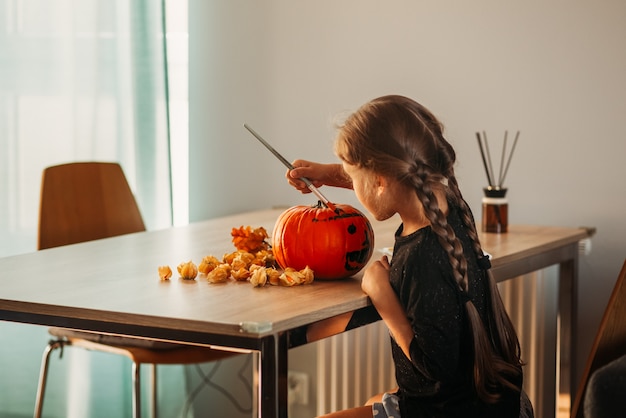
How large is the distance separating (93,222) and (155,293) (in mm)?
1012

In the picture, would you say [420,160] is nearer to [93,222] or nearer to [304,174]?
[304,174]

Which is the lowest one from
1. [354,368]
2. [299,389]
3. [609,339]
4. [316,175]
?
[299,389]

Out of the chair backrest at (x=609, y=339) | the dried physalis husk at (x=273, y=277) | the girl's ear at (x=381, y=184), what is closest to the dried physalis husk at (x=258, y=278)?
the dried physalis husk at (x=273, y=277)

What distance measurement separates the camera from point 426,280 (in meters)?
1.44

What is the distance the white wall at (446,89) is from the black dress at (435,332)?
969mm

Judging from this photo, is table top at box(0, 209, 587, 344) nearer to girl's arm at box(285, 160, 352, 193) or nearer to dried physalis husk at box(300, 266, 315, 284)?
dried physalis husk at box(300, 266, 315, 284)

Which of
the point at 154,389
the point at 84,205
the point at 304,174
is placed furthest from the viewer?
the point at 154,389

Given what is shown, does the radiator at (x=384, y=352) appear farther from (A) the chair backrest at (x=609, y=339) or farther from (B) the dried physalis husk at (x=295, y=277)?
(B) the dried physalis husk at (x=295, y=277)

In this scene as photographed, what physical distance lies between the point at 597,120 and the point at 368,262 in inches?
35.0

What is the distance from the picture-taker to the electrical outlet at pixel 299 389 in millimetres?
2906

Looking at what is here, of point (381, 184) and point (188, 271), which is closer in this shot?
point (381, 184)

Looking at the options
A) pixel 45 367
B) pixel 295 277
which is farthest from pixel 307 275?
pixel 45 367

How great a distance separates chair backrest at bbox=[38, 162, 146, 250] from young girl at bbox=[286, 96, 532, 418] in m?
1.07

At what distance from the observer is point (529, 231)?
7.20ft
